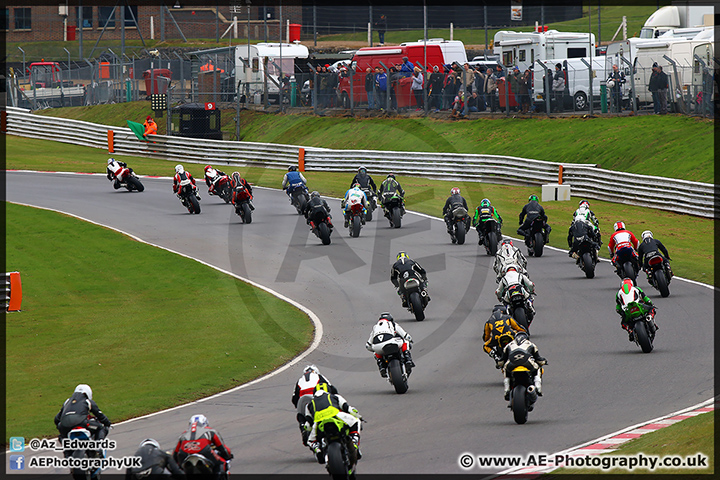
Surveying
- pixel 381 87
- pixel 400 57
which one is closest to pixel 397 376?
pixel 381 87

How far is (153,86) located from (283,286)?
29.3 metres

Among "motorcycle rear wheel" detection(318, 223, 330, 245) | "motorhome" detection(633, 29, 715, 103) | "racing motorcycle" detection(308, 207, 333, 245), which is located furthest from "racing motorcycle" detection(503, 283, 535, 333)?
"motorhome" detection(633, 29, 715, 103)

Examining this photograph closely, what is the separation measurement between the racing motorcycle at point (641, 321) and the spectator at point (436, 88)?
89.9 ft

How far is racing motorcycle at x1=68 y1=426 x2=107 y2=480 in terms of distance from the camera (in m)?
10.1

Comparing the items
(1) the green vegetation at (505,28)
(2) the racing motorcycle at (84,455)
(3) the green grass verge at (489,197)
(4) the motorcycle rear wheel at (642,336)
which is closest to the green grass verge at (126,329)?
(2) the racing motorcycle at (84,455)

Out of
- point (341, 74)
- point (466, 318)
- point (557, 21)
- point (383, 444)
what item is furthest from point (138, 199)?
point (557, 21)

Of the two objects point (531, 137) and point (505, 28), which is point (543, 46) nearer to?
point (531, 137)

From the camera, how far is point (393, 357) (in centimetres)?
1411

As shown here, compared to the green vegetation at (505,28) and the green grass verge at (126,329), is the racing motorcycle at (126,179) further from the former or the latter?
the green vegetation at (505,28)

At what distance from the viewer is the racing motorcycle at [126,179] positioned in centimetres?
3384

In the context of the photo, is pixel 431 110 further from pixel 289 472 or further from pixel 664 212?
pixel 289 472

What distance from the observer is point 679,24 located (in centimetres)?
4275

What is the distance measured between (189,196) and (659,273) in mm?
15857

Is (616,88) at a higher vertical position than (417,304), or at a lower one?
higher
